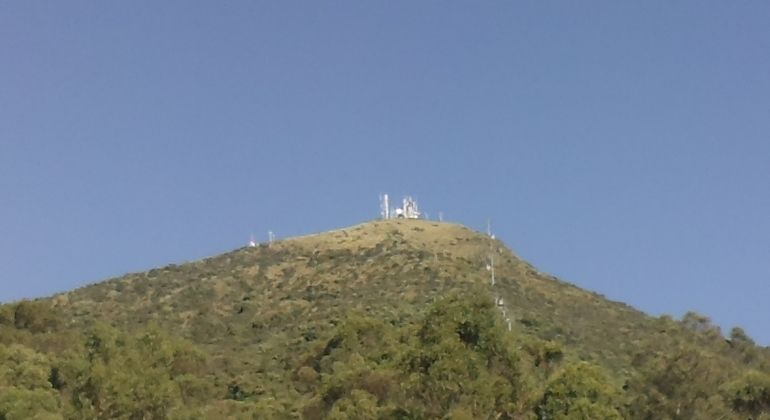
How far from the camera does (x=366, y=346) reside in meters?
54.1

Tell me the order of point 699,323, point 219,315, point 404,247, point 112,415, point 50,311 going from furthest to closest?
point 404,247, point 219,315, point 699,323, point 50,311, point 112,415

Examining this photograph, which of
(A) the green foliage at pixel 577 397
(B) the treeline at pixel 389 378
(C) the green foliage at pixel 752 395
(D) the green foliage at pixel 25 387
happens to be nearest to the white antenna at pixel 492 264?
(B) the treeline at pixel 389 378

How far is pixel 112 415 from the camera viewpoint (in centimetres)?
4181

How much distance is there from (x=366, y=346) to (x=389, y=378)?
50.3ft

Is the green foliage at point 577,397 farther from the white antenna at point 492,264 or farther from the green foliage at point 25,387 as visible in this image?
the white antenna at point 492,264

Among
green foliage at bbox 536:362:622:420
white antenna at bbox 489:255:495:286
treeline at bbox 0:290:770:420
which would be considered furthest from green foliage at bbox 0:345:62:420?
white antenna at bbox 489:255:495:286

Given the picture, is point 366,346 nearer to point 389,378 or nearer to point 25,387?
point 389,378

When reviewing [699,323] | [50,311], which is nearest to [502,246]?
[699,323]

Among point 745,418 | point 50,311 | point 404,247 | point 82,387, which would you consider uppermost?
point 404,247

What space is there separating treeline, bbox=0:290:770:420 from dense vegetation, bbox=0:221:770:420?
9 centimetres

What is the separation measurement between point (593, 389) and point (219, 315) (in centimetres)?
6249

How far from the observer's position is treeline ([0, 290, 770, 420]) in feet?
109

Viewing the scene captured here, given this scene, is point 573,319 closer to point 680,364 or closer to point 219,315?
point 219,315

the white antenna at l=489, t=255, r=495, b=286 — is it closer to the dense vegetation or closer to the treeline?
the dense vegetation
